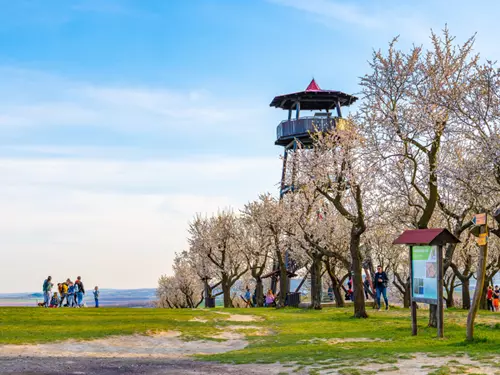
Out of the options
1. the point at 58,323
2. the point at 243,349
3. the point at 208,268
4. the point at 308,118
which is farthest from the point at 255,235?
the point at 243,349

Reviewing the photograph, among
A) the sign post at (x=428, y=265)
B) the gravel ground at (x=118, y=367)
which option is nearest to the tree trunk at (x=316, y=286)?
the sign post at (x=428, y=265)

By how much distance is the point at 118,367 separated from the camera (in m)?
15.8

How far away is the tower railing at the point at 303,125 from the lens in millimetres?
54219

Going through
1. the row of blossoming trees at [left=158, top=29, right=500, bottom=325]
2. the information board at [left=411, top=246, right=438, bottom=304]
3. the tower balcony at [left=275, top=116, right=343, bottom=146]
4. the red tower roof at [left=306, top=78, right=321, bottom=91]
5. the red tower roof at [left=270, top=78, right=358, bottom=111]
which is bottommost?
the information board at [left=411, top=246, right=438, bottom=304]

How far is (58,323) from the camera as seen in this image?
26.9 meters

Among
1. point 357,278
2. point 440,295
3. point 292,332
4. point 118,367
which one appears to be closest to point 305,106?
point 357,278

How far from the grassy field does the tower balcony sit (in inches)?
898

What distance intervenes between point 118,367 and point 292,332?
423 inches

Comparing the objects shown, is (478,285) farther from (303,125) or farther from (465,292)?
(303,125)

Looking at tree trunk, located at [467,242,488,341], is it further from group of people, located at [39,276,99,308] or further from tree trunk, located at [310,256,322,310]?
group of people, located at [39,276,99,308]

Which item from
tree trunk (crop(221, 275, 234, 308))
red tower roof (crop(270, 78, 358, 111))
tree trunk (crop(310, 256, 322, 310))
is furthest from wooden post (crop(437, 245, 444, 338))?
tree trunk (crop(221, 275, 234, 308))

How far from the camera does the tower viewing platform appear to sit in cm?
5447

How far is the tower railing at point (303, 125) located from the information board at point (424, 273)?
3268 cm

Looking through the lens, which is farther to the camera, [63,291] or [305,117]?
[305,117]
